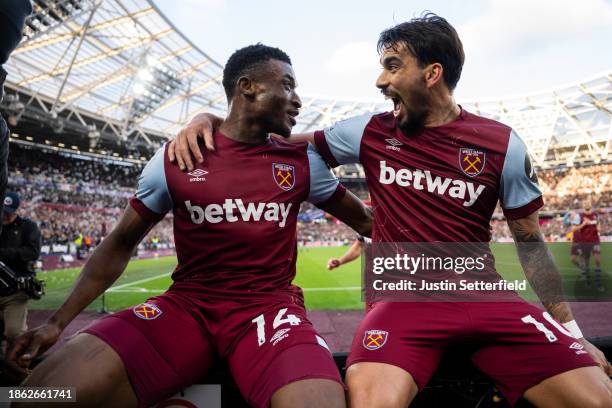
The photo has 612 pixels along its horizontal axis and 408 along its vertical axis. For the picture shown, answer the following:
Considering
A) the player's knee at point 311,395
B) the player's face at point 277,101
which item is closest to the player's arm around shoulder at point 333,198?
the player's face at point 277,101

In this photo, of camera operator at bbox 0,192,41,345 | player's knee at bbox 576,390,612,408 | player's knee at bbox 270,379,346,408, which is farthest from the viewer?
camera operator at bbox 0,192,41,345

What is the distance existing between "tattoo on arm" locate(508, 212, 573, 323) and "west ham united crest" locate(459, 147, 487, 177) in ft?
1.21

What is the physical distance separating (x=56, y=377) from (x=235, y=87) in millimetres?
1915

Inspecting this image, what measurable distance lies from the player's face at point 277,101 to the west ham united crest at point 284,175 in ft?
0.80

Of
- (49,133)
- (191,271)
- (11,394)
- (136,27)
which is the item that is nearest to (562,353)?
(191,271)

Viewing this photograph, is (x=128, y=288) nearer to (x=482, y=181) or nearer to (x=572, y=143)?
(x=482, y=181)

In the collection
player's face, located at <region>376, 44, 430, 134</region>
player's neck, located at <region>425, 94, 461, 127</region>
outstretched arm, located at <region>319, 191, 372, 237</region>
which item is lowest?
outstretched arm, located at <region>319, 191, 372, 237</region>

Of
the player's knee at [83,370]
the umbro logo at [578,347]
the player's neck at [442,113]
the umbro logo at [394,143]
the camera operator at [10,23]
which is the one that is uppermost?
the camera operator at [10,23]

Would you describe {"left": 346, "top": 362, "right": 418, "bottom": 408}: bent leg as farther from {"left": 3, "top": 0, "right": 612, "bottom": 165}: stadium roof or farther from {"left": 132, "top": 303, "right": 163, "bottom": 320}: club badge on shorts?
{"left": 3, "top": 0, "right": 612, "bottom": 165}: stadium roof

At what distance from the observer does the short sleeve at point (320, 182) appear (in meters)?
2.55

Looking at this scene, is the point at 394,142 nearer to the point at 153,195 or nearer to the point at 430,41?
the point at 430,41

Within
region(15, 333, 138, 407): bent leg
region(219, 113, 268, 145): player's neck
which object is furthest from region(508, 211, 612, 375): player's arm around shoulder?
region(15, 333, 138, 407): bent leg

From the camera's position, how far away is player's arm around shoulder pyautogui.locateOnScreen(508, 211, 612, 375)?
2.26 m

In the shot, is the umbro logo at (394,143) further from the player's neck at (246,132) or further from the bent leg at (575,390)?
the bent leg at (575,390)
